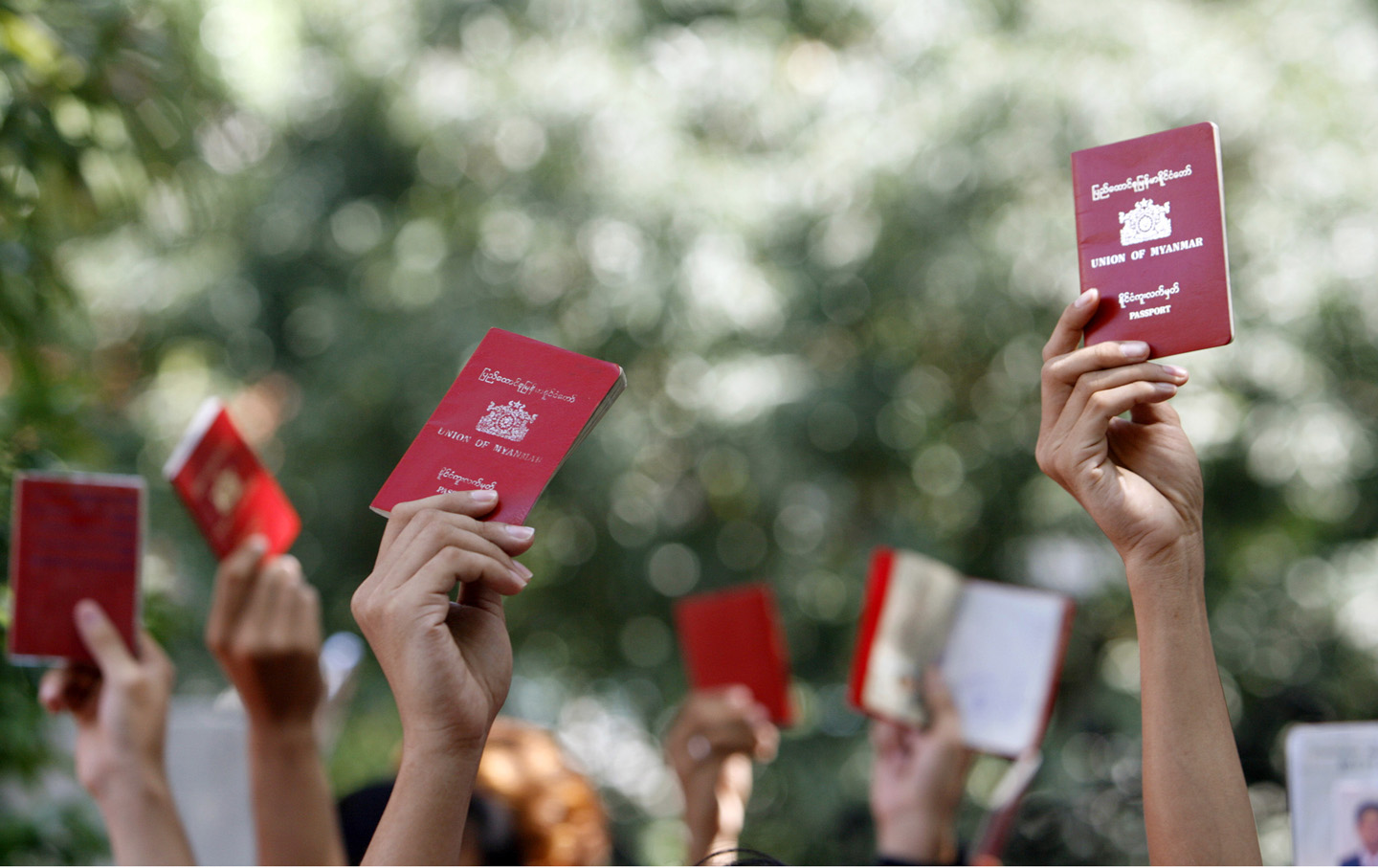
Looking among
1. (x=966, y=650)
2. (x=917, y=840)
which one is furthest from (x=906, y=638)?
(x=917, y=840)

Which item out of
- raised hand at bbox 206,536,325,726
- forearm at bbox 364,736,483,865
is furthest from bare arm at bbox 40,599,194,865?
forearm at bbox 364,736,483,865

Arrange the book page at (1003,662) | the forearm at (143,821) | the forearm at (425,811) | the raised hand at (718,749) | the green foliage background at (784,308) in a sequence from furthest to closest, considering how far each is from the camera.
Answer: the green foliage background at (784,308) → the raised hand at (718,749) → the book page at (1003,662) → the forearm at (143,821) → the forearm at (425,811)

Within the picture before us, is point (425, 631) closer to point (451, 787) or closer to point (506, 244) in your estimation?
point (451, 787)

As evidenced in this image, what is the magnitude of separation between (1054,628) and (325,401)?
3339mm

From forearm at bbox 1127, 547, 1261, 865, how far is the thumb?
1.52 meters

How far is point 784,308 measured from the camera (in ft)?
13.6

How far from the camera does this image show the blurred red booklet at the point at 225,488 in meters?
1.80

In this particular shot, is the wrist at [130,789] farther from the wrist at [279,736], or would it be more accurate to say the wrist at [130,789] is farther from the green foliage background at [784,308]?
the green foliage background at [784,308]

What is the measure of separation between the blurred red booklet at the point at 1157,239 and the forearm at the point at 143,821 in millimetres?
1501

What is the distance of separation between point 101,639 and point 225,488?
1.07ft

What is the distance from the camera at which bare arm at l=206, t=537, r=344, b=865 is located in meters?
1.67

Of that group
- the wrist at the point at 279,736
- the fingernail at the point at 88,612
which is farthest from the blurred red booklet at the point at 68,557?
the wrist at the point at 279,736

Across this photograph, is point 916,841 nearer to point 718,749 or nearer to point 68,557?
point 718,749

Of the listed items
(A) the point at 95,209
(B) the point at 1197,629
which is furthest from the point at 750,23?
(B) the point at 1197,629
